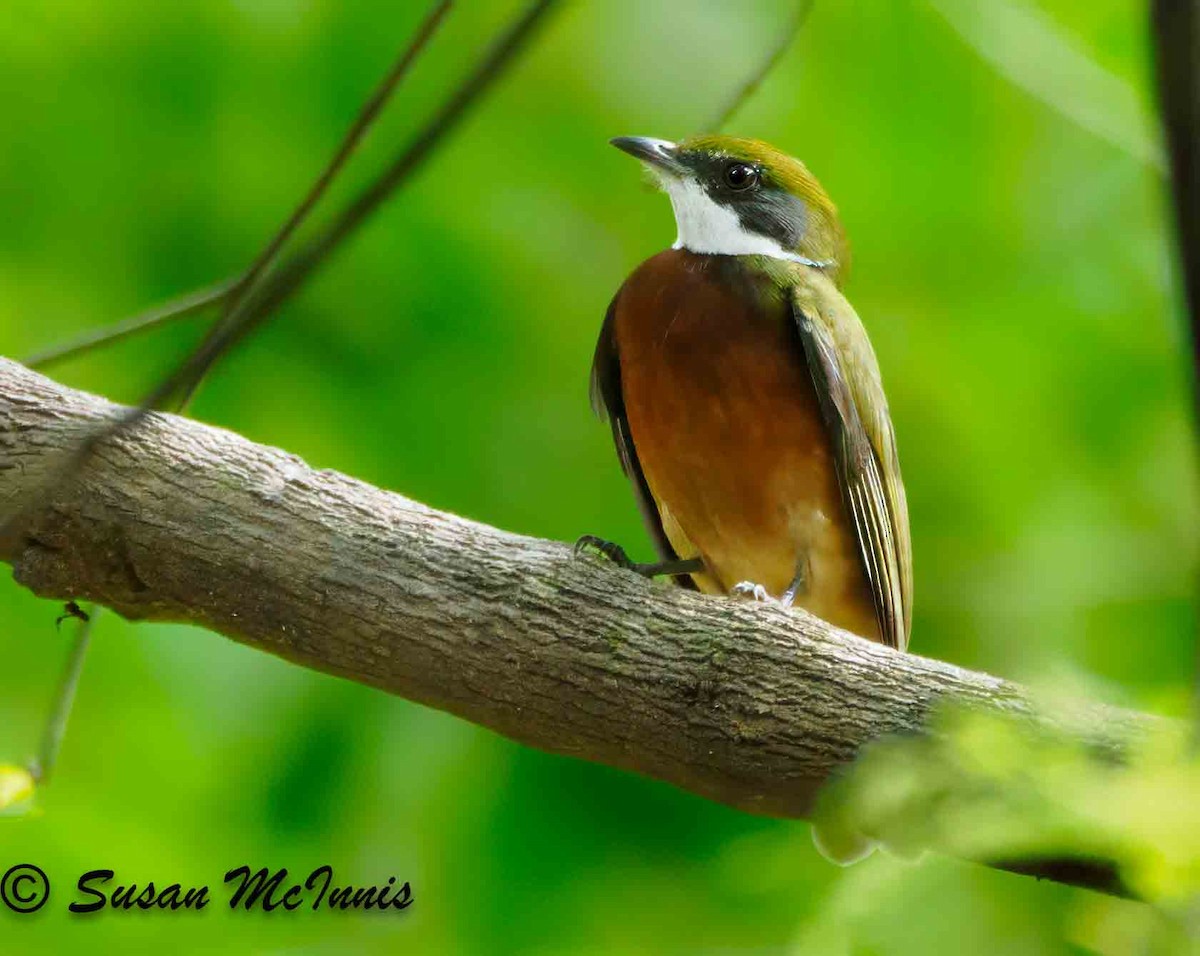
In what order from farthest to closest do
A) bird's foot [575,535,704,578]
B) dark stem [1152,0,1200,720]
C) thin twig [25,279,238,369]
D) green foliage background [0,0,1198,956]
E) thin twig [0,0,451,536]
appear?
green foliage background [0,0,1198,956] < bird's foot [575,535,704,578] < thin twig [25,279,238,369] < thin twig [0,0,451,536] < dark stem [1152,0,1200,720]

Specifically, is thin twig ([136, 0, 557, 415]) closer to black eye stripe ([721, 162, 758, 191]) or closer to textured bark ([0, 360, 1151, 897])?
textured bark ([0, 360, 1151, 897])

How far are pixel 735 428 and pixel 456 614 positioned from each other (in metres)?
1.13

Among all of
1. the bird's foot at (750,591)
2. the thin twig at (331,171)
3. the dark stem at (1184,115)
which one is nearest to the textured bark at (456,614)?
the bird's foot at (750,591)

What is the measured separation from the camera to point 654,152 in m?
3.91

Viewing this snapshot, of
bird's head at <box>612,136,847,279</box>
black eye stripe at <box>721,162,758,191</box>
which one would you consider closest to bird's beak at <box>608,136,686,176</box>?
bird's head at <box>612,136,847,279</box>

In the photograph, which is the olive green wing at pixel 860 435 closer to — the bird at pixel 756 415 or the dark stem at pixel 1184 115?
the bird at pixel 756 415

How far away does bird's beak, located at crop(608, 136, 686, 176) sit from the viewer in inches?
152

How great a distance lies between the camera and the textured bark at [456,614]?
2604 mm

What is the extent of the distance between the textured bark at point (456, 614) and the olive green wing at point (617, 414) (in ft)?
3.66

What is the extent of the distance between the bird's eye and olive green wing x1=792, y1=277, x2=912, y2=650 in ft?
1.28

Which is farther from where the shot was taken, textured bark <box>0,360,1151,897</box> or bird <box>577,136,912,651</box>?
bird <box>577,136,912,651</box>

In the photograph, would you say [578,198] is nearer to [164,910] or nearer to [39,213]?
[39,213]

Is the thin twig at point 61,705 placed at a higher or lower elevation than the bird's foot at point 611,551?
lower

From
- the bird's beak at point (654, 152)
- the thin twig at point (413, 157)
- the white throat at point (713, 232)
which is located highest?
the thin twig at point (413, 157)
